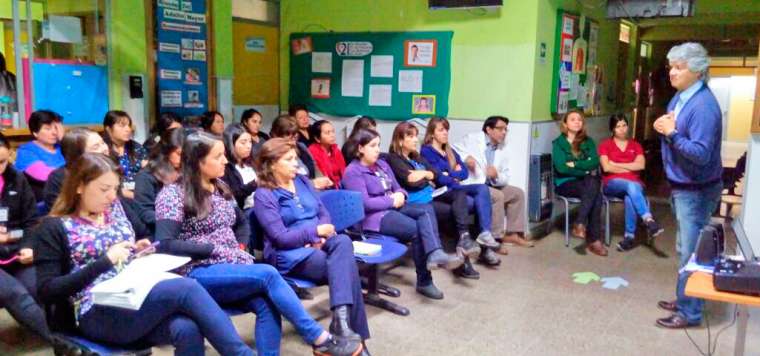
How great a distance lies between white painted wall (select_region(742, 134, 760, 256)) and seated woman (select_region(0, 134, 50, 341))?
326 cm

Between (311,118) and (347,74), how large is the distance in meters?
0.60

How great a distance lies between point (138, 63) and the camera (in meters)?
5.13

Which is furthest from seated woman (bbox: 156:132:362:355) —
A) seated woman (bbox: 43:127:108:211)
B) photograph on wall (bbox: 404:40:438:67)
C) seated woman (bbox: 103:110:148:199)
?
photograph on wall (bbox: 404:40:438:67)

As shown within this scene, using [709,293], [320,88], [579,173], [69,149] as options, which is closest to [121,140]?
[69,149]

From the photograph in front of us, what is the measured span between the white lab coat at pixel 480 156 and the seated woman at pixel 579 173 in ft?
1.64

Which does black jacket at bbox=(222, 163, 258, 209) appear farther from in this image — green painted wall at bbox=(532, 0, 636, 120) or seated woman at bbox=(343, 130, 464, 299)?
green painted wall at bbox=(532, 0, 636, 120)

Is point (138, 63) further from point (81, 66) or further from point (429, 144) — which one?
point (429, 144)

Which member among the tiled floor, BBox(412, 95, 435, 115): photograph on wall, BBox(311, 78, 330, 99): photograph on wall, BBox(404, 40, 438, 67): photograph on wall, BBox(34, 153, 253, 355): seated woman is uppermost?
BBox(404, 40, 438, 67): photograph on wall

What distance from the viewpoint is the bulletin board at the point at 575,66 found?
18.6 ft

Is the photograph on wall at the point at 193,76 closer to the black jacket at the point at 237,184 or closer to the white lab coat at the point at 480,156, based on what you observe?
the black jacket at the point at 237,184

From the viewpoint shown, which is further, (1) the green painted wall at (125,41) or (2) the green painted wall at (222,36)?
(2) the green painted wall at (222,36)

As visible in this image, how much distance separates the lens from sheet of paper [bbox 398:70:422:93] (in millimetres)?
5785

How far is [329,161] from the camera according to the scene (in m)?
4.90

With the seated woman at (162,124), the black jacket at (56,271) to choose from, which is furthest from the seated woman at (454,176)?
the black jacket at (56,271)
